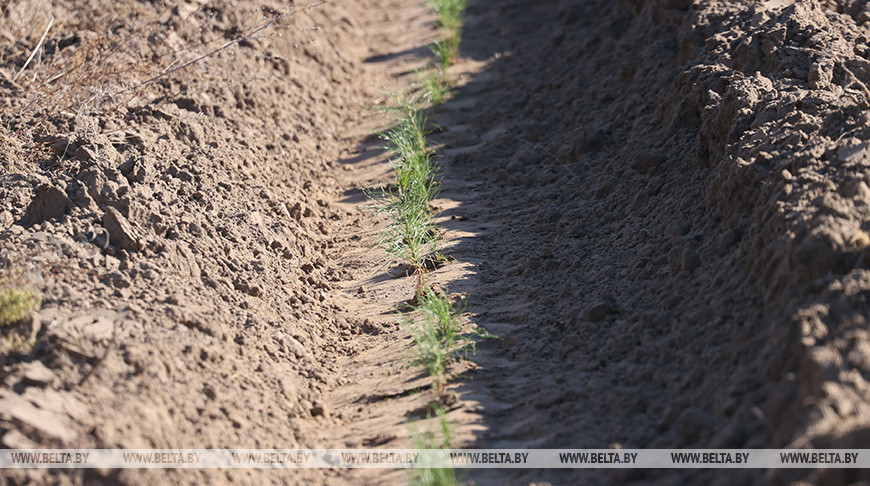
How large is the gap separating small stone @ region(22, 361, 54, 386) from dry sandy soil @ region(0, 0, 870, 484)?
18mm

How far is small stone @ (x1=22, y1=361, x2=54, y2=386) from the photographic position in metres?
2.61

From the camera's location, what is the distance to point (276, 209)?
4.34 meters

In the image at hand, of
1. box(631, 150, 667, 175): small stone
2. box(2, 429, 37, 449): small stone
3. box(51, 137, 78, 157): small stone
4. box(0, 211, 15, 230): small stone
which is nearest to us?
box(2, 429, 37, 449): small stone

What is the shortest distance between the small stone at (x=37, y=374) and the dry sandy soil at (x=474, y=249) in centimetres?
2

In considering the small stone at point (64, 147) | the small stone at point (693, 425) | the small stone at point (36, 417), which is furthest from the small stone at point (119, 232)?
the small stone at point (693, 425)

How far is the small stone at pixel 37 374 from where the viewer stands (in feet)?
8.57

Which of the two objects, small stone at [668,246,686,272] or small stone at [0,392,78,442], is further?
small stone at [668,246,686,272]

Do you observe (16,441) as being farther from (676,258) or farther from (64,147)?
(676,258)

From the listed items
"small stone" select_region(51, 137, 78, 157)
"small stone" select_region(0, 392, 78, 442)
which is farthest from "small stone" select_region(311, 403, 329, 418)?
"small stone" select_region(51, 137, 78, 157)

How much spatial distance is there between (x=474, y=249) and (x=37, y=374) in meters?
2.47

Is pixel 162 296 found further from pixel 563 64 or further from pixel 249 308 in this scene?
pixel 563 64

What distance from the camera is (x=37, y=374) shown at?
8.63ft

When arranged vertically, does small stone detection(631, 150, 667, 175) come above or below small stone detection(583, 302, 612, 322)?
above

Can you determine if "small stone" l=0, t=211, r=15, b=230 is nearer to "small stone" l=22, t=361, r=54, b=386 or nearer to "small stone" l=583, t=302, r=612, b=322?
"small stone" l=22, t=361, r=54, b=386
